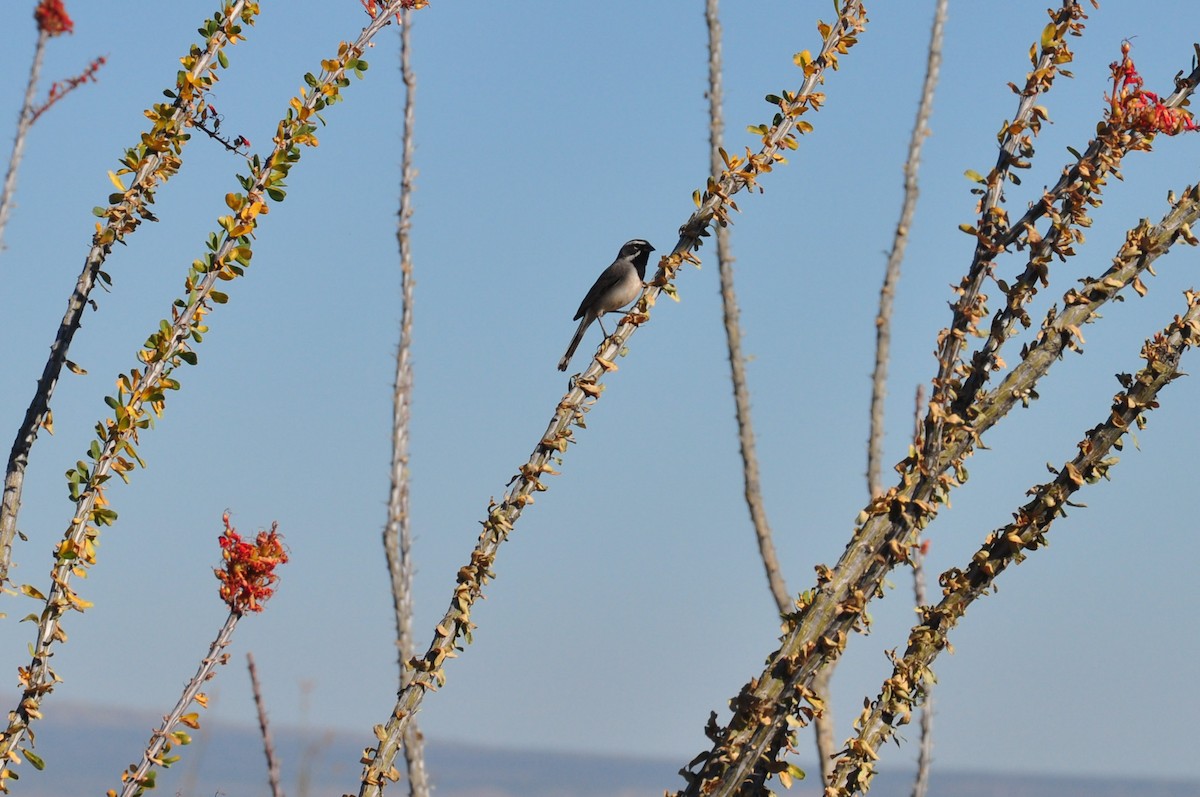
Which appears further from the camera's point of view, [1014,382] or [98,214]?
[98,214]

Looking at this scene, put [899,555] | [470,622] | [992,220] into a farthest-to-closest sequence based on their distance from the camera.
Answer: [470,622] → [992,220] → [899,555]

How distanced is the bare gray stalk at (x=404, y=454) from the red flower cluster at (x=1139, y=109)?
497 cm

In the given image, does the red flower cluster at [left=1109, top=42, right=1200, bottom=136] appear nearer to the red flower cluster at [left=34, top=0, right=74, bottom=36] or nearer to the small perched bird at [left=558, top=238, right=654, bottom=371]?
the small perched bird at [left=558, top=238, right=654, bottom=371]

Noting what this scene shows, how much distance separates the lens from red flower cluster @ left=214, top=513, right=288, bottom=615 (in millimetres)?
4664

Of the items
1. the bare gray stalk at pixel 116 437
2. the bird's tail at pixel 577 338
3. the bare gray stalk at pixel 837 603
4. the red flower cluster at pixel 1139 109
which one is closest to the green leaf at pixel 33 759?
the bare gray stalk at pixel 116 437

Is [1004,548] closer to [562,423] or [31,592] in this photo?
[562,423]

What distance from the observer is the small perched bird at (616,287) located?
350 inches

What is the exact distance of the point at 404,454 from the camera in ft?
28.8

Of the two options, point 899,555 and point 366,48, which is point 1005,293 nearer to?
point 899,555

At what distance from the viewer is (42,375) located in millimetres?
4270

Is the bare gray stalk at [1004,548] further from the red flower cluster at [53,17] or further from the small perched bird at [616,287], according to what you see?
the red flower cluster at [53,17]

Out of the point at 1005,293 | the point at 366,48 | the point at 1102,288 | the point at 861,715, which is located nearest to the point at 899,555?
the point at 861,715

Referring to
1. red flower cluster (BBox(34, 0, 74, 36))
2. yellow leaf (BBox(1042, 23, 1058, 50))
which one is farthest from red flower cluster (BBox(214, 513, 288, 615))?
red flower cluster (BBox(34, 0, 74, 36))

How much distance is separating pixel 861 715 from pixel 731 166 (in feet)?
6.25
